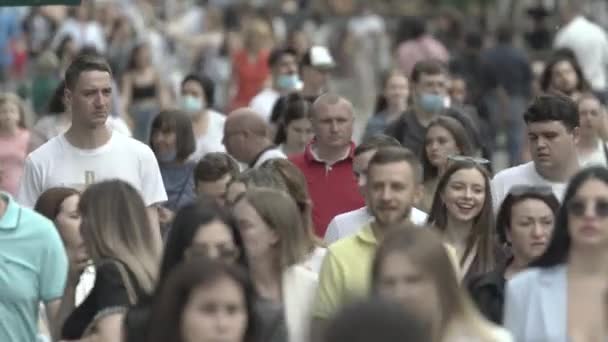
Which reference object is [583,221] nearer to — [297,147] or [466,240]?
[466,240]

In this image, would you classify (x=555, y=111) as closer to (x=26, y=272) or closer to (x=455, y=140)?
(x=455, y=140)

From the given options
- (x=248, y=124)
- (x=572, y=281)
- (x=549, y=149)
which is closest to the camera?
(x=572, y=281)

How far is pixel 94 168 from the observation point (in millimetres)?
12258

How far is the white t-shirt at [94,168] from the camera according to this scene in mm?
12234

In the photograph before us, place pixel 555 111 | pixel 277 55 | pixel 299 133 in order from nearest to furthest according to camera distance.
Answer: pixel 555 111 → pixel 299 133 → pixel 277 55

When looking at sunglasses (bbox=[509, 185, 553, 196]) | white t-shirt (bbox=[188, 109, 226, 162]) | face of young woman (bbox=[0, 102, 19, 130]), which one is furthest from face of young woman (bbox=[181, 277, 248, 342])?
face of young woman (bbox=[0, 102, 19, 130])

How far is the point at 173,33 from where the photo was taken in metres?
37.4

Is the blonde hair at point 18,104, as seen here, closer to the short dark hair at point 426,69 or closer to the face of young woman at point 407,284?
the short dark hair at point 426,69

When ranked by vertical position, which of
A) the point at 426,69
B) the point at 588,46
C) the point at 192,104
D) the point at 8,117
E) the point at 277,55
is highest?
the point at 588,46

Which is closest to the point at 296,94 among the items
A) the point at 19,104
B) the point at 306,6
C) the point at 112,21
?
the point at 19,104

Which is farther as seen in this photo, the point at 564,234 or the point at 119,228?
the point at 119,228

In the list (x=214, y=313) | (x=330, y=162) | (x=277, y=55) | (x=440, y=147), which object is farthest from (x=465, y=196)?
(x=277, y=55)

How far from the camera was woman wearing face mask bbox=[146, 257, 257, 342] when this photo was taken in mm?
7531

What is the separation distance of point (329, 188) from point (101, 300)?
16.3 feet
